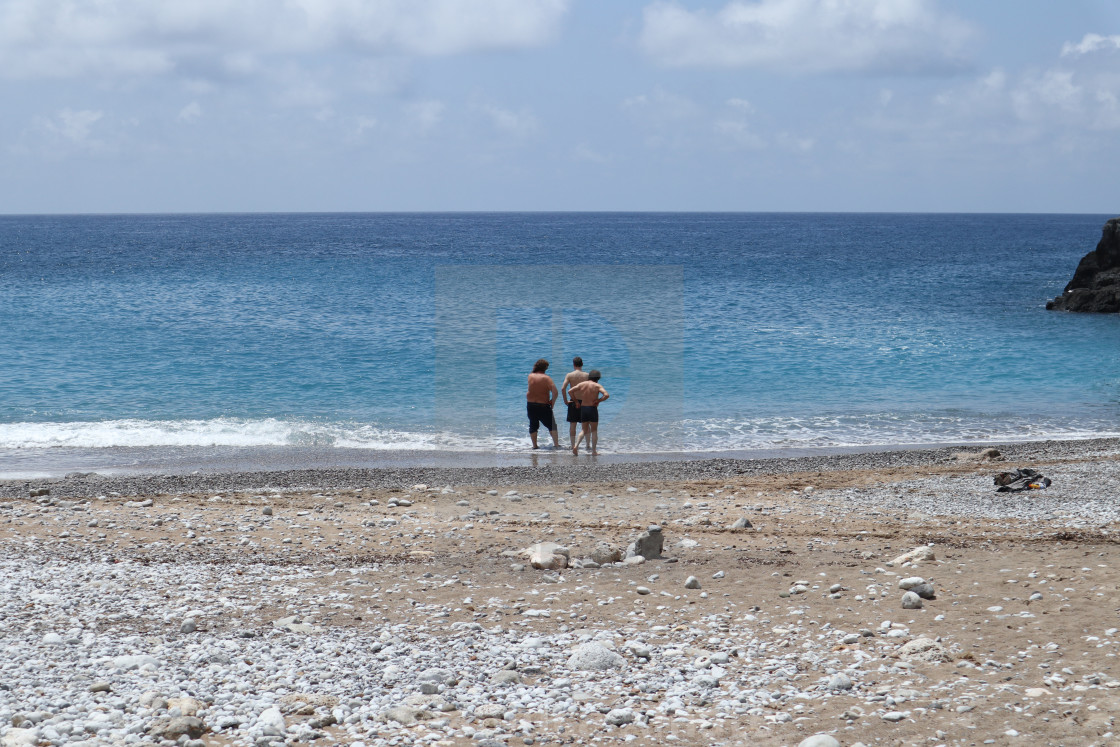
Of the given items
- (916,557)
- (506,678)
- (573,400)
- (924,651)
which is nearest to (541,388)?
(573,400)

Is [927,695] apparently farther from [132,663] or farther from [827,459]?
[827,459]

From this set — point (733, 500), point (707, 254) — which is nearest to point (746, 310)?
point (733, 500)

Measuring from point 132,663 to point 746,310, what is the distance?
36.3 metres

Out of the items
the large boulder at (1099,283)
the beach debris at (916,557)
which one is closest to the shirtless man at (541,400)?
the beach debris at (916,557)

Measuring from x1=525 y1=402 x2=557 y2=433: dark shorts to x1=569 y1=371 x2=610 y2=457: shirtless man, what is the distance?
72 centimetres

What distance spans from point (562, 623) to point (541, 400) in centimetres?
1001

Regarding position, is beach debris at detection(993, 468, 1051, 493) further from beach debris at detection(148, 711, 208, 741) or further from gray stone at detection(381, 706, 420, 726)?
beach debris at detection(148, 711, 208, 741)

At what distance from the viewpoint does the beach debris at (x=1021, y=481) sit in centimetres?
1266

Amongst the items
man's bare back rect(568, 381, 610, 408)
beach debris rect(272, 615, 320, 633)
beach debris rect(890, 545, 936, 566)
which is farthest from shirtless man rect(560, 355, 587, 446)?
beach debris rect(272, 615, 320, 633)

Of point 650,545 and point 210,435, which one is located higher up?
point 650,545

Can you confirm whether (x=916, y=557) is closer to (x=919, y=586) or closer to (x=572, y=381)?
(x=919, y=586)

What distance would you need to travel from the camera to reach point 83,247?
9806 cm

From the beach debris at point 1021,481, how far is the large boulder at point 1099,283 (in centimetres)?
3305

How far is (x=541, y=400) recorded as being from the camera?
17.2 metres
